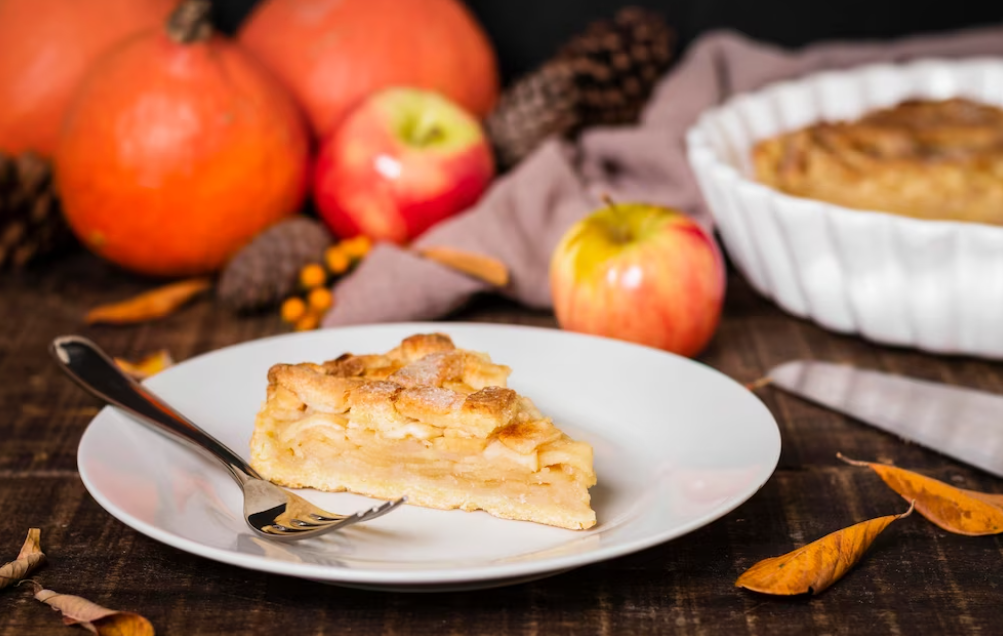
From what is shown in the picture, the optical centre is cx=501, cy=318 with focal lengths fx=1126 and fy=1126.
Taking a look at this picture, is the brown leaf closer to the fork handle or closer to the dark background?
the fork handle

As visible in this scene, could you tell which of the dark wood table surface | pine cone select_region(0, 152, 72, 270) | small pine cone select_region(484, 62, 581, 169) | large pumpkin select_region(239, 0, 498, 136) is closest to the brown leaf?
the dark wood table surface

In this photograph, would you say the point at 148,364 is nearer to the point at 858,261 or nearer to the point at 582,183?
the point at 582,183

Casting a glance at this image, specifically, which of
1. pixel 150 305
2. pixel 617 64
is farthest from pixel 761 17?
pixel 150 305

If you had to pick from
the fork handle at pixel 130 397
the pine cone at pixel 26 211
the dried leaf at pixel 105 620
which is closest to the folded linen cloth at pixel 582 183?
the fork handle at pixel 130 397

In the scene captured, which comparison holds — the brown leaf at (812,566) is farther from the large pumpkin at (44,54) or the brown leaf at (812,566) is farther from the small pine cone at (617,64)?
the large pumpkin at (44,54)

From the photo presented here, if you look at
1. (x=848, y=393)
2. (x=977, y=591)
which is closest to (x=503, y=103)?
(x=848, y=393)

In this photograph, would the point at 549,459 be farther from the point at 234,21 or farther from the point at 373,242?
the point at 234,21
